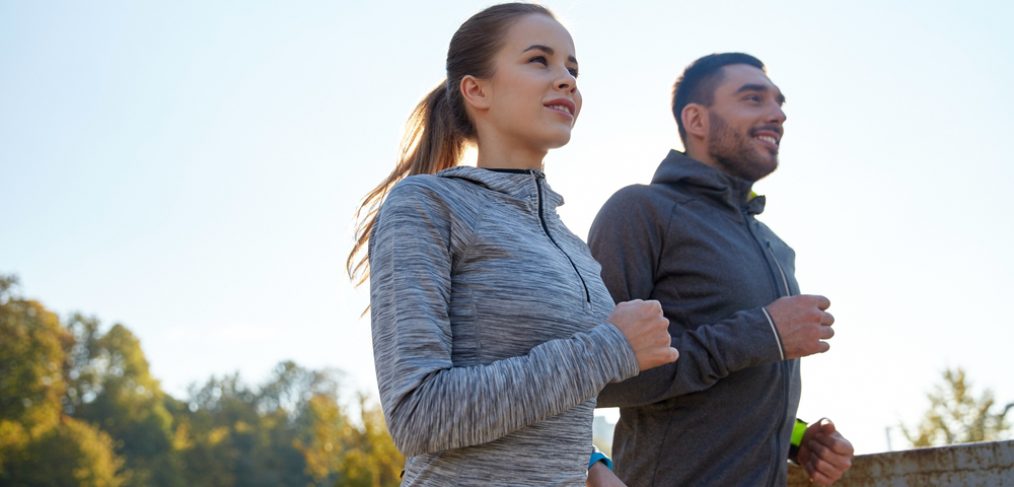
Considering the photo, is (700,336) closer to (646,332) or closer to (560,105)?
(560,105)

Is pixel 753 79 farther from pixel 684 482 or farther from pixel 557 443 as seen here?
pixel 557 443

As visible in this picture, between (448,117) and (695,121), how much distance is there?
150cm

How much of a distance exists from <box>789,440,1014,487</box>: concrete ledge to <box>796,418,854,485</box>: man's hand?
0.09 meters

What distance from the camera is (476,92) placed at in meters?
2.78

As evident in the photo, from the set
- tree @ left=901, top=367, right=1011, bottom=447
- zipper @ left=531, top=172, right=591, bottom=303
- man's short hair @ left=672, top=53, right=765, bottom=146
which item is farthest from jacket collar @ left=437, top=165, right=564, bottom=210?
tree @ left=901, top=367, right=1011, bottom=447

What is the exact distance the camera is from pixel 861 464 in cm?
375

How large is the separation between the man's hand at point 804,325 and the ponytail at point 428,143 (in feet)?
3.80

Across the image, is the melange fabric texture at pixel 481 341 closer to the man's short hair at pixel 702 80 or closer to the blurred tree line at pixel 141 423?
the man's short hair at pixel 702 80

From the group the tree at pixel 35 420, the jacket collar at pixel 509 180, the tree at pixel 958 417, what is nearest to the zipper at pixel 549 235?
the jacket collar at pixel 509 180

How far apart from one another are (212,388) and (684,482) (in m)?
88.5

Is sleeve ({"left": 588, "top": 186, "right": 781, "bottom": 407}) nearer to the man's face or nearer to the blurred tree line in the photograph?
the man's face

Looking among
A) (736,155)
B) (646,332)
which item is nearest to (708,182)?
(736,155)

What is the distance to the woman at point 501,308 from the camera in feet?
6.77

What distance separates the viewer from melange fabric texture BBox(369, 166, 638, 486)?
2.06 m
